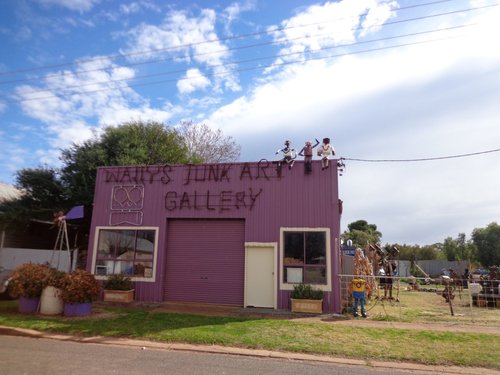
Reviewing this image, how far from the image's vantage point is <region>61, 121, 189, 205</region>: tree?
2294 cm

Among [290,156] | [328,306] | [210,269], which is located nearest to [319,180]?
[290,156]

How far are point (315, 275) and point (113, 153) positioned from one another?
53.6 ft

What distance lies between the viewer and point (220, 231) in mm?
14750

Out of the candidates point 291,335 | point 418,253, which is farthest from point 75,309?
point 418,253

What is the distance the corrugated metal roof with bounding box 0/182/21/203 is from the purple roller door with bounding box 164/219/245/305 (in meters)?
12.3

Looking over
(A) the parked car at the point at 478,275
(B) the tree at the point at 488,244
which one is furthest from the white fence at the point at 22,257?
(B) the tree at the point at 488,244

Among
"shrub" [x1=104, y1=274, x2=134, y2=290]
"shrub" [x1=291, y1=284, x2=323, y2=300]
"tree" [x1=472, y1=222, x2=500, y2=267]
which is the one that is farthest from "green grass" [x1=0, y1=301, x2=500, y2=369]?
"tree" [x1=472, y1=222, x2=500, y2=267]

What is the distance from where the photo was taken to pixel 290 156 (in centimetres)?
1427

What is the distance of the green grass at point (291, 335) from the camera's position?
26.1 feet

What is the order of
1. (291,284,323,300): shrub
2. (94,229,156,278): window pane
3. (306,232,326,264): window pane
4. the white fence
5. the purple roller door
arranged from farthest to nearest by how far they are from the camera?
1. the white fence
2. (94,229,156,278): window pane
3. the purple roller door
4. (306,232,326,264): window pane
5. (291,284,323,300): shrub

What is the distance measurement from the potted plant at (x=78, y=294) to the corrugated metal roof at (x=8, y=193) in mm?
13117

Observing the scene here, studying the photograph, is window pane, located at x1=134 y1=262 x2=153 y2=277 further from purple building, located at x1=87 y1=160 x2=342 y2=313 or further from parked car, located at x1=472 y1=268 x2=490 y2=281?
parked car, located at x1=472 y1=268 x2=490 y2=281

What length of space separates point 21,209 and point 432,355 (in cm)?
2048

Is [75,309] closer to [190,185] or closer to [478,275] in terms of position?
[190,185]
